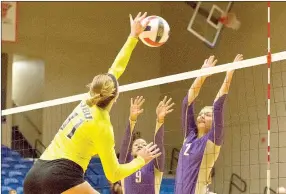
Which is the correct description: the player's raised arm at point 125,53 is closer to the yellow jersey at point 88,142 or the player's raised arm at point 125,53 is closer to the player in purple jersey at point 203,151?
the yellow jersey at point 88,142

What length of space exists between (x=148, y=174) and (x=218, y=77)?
7087 millimetres

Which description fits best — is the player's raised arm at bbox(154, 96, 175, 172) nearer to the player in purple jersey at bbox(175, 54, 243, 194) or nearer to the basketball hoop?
the player in purple jersey at bbox(175, 54, 243, 194)

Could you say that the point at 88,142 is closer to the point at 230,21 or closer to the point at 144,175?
the point at 144,175

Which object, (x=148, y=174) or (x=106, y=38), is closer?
(x=148, y=174)

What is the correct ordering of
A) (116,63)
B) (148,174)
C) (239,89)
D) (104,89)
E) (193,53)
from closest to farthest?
(104,89) → (116,63) → (148,174) → (239,89) → (193,53)

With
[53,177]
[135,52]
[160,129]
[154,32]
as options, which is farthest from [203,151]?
[135,52]

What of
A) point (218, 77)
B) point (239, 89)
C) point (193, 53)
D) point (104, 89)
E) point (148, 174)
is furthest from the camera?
point (193, 53)

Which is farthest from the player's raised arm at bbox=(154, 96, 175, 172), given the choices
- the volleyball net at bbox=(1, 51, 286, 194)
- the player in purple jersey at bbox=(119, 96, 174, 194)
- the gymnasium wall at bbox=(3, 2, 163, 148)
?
the gymnasium wall at bbox=(3, 2, 163, 148)

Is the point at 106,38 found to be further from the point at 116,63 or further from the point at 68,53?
the point at 116,63

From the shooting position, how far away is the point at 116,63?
4297 mm

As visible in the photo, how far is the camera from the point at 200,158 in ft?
17.0

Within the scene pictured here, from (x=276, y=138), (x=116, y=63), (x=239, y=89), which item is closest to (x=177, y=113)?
(x=239, y=89)

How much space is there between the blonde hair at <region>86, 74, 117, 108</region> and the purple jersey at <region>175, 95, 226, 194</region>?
4.93ft

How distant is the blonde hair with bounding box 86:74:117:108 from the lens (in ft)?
12.3
